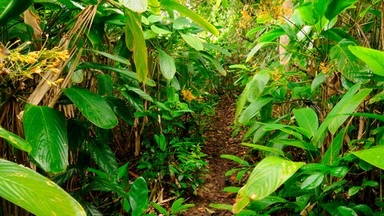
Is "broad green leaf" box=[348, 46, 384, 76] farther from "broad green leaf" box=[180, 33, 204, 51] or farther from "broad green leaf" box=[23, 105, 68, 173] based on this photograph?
"broad green leaf" box=[180, 33, 204, 51]

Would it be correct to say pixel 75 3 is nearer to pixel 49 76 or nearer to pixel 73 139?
pixel 49 76

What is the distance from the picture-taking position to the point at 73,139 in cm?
104

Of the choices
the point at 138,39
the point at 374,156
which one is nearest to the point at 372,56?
the point at 374,156

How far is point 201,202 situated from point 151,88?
81 centimetres

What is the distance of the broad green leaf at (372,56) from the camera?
28.9 inches

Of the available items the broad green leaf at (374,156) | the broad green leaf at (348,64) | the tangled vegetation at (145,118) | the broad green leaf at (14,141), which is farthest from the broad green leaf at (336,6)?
the broad green leaf at (14,141)

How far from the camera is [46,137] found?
772 millimetres

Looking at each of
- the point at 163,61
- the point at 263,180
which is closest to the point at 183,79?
the point at 163,61

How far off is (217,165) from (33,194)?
6.63 feet

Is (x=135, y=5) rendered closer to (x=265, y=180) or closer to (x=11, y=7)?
(x=11, y=7)

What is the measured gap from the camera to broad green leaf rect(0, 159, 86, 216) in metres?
0.39

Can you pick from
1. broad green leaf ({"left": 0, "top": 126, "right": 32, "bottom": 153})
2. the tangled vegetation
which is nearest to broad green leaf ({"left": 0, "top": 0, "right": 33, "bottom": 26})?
the tangled vegetation

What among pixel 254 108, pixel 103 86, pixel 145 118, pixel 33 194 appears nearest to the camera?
pixel 33 194

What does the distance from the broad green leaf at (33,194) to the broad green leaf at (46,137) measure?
0.88 feet
